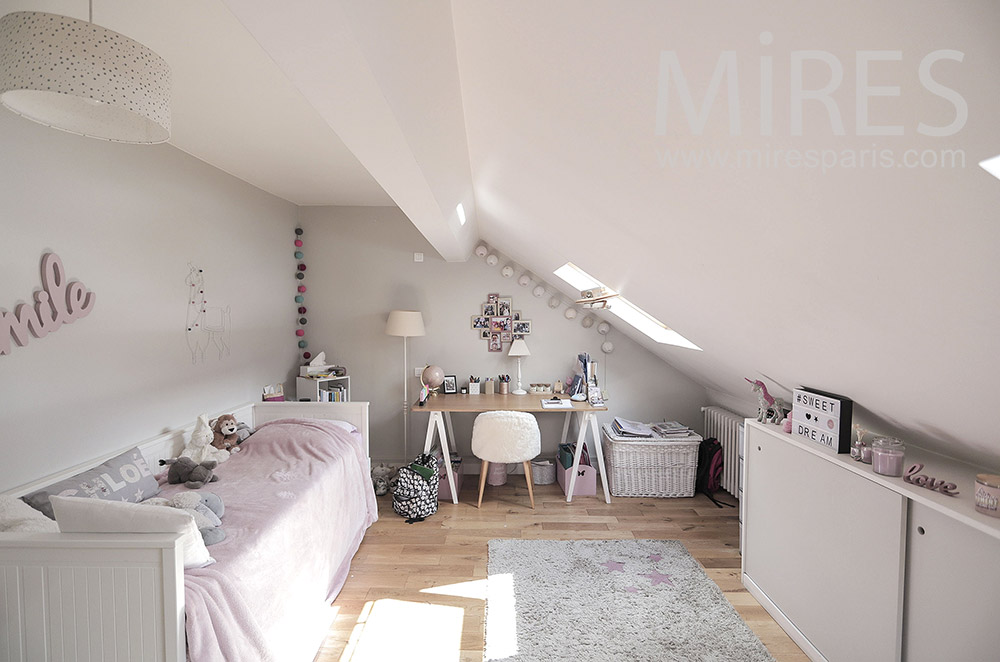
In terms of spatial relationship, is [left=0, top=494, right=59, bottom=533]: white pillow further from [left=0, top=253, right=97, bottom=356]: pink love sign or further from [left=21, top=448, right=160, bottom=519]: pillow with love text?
[left=0, top=253, right=97, bottom=356]: pink love sign

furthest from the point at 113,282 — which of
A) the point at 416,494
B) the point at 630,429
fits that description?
the point at 630,429

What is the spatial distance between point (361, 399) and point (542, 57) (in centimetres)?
392

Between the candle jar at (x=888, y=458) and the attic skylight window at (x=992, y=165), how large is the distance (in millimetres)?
1394

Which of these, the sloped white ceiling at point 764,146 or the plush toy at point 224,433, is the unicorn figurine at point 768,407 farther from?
the plush toy at point 224,433

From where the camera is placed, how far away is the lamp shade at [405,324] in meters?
4.21

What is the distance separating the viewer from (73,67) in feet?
3.77

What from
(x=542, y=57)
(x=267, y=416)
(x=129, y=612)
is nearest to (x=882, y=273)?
(x=542, y=57)

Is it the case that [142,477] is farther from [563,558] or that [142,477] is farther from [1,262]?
[563,558]

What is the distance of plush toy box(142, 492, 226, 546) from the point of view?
185cm

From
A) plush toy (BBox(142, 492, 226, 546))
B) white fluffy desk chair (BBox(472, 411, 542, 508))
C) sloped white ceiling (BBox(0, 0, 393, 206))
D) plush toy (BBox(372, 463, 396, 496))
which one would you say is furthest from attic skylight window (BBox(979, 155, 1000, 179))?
plush toy (BBox(372, 463, 396, 496))

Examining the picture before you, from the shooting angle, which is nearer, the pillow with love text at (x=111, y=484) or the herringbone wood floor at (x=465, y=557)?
the pillow with love text at (x=111, y=484)

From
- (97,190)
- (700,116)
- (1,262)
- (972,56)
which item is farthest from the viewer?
(97,190)

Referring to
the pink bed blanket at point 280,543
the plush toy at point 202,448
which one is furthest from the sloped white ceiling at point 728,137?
the plush toy at point 202,448

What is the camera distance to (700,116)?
980 millimetres
